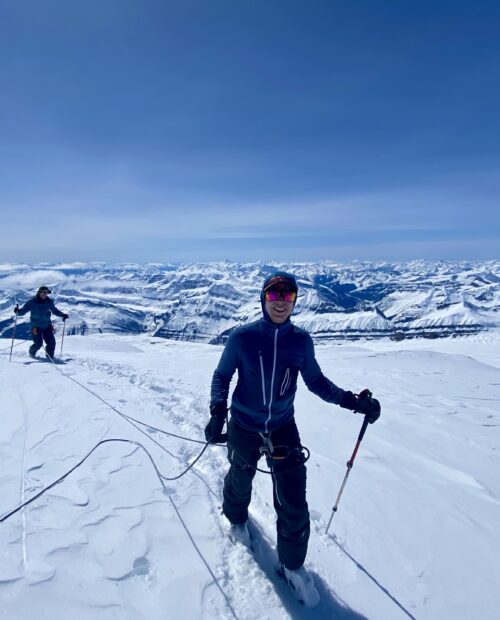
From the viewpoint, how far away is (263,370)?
4262 mm

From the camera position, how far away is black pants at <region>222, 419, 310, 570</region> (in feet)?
13.0

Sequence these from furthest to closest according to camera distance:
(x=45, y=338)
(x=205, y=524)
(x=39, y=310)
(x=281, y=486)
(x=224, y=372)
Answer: (x=45, y=338) < (x=39, y=310) < (x=205, y=524) < (x=224, y=372) < (x=281, y=486)

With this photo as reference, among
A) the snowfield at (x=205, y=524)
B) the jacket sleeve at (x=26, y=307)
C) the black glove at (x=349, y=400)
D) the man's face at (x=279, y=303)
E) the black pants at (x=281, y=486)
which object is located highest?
the man's face at (x=279, y=303)

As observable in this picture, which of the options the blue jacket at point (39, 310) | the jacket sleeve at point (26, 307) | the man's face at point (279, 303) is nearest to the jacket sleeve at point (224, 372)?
the man's face at point (279, 303)

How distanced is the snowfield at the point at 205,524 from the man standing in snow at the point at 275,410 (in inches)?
21.5

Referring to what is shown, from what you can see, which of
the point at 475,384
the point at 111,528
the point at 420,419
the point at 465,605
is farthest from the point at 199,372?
the point at 475,384

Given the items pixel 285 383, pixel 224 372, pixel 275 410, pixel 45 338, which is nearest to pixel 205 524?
pixel 275 410

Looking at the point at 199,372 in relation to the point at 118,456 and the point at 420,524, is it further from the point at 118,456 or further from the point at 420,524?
the point at 420,524

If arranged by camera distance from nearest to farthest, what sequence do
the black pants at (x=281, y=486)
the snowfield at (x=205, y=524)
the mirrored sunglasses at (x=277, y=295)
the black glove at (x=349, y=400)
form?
the snowfield at (x=205, y=524) < the black pants at (x=281, y=486) < the mirrored sunglasses at (x=277, y=295) < the black glove at (x=349, y=400)

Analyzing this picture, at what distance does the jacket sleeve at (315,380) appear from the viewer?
4.53m

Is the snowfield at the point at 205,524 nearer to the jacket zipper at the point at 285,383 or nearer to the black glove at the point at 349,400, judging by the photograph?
the black glove at the point at 349,400

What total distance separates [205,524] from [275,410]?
2.04m

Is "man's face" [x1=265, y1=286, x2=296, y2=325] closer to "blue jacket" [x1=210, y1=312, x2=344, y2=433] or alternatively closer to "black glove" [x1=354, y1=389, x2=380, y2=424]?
"blue jacket" [x1=210, y1=312, x2=344, y2=433]

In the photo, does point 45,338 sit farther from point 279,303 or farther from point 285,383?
point 279,303
